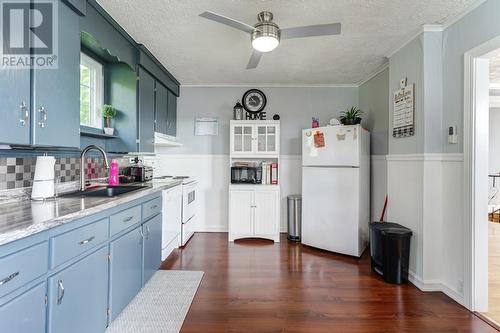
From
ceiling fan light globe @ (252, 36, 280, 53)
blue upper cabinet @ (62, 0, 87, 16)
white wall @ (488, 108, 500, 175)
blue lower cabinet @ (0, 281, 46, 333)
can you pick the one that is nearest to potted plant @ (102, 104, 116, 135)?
blue upper cabinet @ (62, 0, 87, 16)

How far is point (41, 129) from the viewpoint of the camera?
5.18 feet

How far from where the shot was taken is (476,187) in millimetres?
2082

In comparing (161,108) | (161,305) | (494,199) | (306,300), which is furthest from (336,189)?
(494,199)

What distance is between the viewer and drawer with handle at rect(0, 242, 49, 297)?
1007mm

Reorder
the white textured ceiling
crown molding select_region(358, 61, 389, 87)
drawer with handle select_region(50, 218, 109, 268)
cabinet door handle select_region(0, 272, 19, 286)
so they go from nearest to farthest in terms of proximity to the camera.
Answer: cabinet door handle select_region(0, 272, 19, 286) → drawer with handle select_region(50, 218, 109, 268) → the white textured ceiling → crown molding select_region(358, 61, 389, 87)

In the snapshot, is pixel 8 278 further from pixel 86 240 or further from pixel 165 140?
pixel 165 140

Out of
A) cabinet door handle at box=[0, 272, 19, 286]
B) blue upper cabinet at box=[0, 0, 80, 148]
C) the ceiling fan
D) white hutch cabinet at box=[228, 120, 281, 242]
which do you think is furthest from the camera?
white hutch cabinet at box=[228, 120, 281, 242]

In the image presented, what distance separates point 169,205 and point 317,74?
2726 millimetres

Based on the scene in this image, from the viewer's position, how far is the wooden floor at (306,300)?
1927mm

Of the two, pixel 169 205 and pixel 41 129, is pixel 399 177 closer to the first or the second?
pixel 169 205

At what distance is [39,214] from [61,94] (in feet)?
2.73

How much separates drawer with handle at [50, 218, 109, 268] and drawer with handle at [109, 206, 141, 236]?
73 mm

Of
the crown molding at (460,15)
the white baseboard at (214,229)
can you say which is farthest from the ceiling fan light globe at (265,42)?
the white baseboard at (214,229)

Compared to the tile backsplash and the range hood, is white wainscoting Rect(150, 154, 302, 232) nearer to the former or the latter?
the range hood
